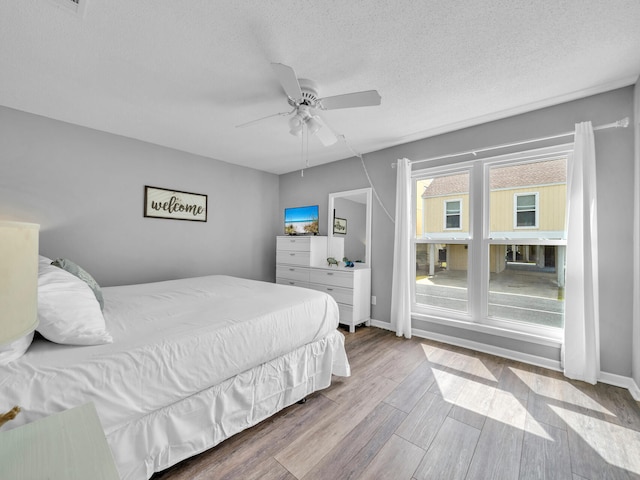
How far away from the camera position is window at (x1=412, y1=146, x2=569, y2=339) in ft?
8.66

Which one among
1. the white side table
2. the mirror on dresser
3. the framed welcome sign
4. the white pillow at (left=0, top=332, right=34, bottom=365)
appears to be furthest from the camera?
the mirror on dresser

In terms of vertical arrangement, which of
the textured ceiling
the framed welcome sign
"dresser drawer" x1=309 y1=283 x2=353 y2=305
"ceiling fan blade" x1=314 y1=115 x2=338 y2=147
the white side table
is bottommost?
"dresser drawer" x1=309 y1=283 x2=353 y2=305

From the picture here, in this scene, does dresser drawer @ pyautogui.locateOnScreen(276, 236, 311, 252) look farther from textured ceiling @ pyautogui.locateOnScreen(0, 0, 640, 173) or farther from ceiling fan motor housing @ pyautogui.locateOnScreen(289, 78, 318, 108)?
ceiling fan motor housing @ pyautogui.locateOnScreen(289, 78, 318, 108)

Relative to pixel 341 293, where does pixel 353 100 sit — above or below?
above

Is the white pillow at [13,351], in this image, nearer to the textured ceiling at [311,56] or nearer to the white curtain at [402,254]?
the textured ceiling at [311,56]

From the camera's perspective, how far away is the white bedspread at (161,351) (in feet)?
3.44

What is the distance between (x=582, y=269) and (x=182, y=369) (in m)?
3.11

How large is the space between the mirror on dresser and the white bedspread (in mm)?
1768

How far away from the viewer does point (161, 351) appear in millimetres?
1324

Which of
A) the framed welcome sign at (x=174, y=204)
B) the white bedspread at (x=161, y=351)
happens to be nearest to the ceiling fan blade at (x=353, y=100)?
the white bedspread at (x=161, y=351)

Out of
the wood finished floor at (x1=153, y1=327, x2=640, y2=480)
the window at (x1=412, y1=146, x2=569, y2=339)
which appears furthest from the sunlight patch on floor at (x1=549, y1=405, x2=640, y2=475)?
the window at (x1=412, y1=146, x2=569, y2=339)

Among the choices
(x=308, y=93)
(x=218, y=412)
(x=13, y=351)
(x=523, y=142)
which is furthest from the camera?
(x=523, y=142)

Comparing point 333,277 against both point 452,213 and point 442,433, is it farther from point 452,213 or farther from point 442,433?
point 442,433

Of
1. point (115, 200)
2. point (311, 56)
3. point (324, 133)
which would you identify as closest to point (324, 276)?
point (324, 133)
